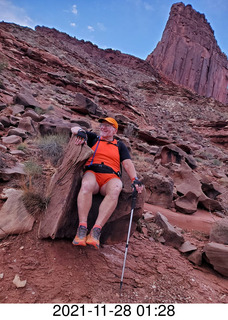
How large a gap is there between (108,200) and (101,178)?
15.3 inches

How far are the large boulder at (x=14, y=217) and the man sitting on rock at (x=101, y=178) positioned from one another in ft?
2.54

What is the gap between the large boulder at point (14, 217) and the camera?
7.88 ft

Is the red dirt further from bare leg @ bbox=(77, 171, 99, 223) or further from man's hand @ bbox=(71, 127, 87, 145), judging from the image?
man's hand @ bbox=(71, 127, 87, 145)

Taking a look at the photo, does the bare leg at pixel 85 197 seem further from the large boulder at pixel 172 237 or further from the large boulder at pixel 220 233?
the large boulder at pixel 220 233

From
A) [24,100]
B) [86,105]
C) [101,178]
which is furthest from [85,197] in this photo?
[86,105]

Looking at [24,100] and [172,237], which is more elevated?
[24,100]

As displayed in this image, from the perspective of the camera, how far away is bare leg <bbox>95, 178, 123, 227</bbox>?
237 cm

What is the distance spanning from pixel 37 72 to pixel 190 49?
45.0m

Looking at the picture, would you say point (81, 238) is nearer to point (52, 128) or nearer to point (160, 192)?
point (160, 192)

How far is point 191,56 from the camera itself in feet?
156

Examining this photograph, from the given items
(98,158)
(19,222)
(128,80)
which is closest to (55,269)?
(19,222)

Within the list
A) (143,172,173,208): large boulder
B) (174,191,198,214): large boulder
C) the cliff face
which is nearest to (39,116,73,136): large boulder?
(143,172,173,208): large boulder

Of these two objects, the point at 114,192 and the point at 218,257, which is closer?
the point at 114,192

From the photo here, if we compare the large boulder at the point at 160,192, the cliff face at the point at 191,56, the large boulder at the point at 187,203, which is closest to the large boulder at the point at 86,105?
the large boulder at the point at 160,192
